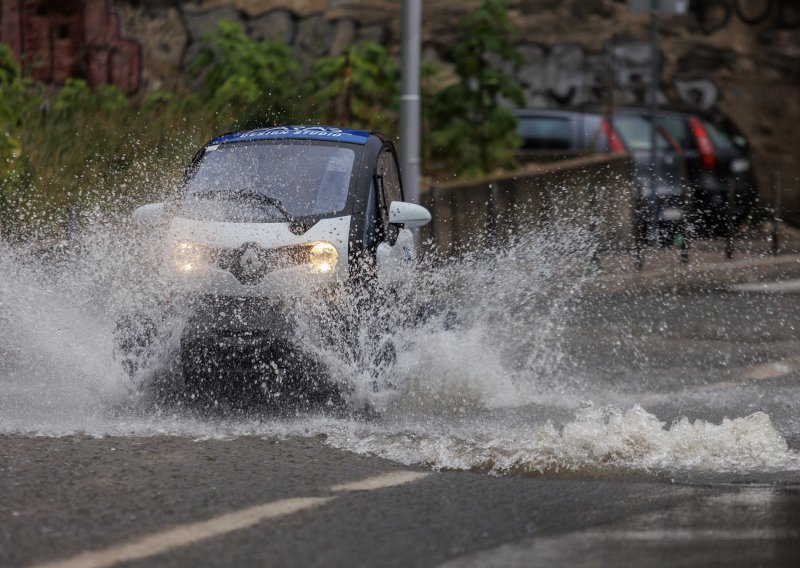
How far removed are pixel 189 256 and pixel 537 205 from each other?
378 inches

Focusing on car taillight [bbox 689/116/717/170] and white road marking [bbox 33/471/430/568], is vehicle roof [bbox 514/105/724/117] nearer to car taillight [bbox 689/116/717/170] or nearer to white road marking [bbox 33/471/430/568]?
car taillight [bbox 689/116/717/170]

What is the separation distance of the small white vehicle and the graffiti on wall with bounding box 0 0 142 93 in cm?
1431

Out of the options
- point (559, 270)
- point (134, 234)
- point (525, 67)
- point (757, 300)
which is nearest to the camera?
point (134, 234)

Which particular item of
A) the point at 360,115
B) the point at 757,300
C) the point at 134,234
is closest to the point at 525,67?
the point at 360,115

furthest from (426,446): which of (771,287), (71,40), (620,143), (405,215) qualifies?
(71,40)

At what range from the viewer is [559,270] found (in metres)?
15.5

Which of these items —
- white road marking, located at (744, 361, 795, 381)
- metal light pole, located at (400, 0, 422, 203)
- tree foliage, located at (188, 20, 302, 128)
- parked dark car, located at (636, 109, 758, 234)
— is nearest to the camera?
white road marking, located at (744, 361, 795, 381)

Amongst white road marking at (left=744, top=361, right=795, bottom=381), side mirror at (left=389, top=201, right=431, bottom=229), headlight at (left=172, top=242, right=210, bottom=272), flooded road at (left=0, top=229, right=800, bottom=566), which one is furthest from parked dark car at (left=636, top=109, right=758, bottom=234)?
headlight at (left=172, top=242, right=210, bottom=272)

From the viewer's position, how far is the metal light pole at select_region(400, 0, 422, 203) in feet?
42.3

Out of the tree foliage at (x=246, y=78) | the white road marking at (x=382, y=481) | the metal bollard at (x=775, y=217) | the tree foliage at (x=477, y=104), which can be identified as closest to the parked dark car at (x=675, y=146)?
the metal bollard at (x=775, y=217)

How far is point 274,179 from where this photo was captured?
8672 mm

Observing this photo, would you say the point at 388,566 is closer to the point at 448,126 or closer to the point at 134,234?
the point at 134,234

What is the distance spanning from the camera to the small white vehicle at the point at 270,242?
7738 millimetres

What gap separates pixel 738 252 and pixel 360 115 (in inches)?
217
